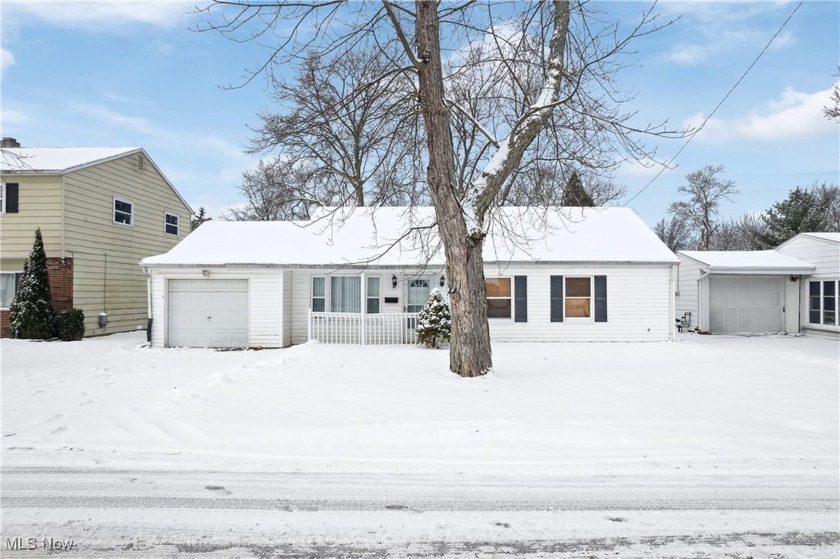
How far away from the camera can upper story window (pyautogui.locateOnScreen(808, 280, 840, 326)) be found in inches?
690

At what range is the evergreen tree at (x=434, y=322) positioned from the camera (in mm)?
14039

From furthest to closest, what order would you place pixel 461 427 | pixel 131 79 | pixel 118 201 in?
pixel 118 201
pixel 131 79
pixel 461 427

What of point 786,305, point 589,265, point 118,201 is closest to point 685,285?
point 786,305

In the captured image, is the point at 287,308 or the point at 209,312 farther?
the point at 287,308

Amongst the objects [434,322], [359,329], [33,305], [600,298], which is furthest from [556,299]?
[33,305]

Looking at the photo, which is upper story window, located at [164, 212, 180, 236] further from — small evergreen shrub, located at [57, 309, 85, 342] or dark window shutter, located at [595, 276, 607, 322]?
dark window shutter, located at [595, 276, 607, 322]

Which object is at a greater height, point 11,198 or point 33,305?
point 11,198

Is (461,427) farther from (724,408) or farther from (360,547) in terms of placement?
(724,408)

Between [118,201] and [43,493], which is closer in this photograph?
[43,493]

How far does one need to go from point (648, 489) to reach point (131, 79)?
15490 mm

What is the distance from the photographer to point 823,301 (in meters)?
18.1

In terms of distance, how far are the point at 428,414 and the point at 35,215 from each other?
17.2 metres

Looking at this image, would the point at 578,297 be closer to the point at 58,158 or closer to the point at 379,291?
the point at 379,291

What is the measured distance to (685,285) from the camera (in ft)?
68.6
